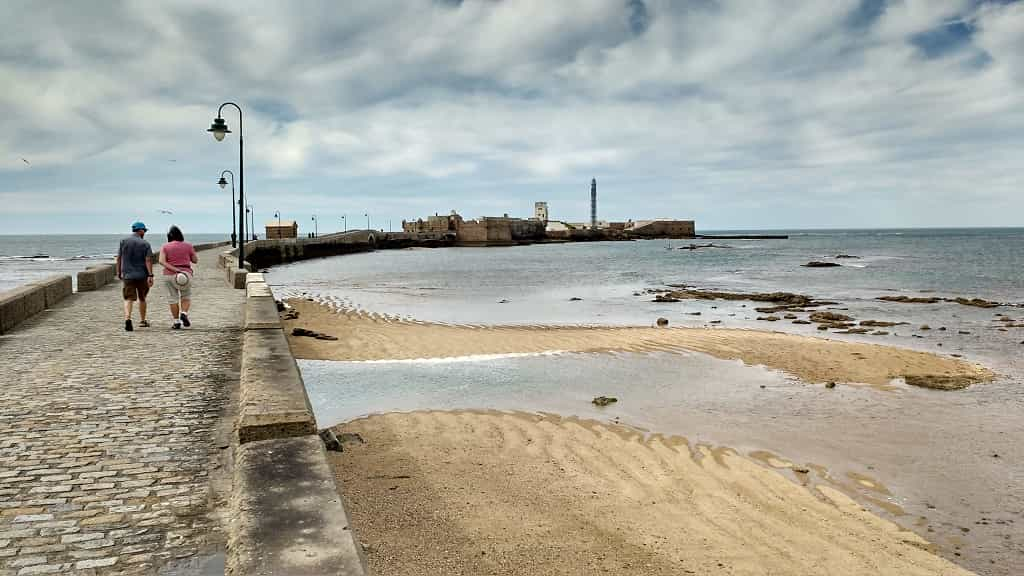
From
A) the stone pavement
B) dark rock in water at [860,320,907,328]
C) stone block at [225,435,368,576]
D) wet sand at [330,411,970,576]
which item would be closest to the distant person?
the stone pavement

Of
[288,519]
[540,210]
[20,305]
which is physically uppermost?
[540,210]

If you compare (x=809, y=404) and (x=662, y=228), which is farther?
(x=662, y=228)

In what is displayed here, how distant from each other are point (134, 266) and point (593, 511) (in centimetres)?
828

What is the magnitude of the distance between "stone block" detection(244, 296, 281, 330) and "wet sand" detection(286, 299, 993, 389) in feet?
5.78

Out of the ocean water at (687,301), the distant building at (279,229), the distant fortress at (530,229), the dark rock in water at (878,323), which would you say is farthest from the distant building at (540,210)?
the dark rock in water at (878,323)

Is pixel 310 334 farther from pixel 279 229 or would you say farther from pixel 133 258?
pixel 279 229

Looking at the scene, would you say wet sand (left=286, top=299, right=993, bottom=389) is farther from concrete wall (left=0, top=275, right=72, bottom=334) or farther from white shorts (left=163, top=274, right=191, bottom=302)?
concrete wall (left=0, top=275, right=72, bottom=334)

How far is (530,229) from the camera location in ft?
386

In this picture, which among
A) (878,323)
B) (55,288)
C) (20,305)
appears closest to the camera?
(20,305)

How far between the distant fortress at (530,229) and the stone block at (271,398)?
90744 millimetres

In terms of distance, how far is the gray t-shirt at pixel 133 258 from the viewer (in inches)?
392

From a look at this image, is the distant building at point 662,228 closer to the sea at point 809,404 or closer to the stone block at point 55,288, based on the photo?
the sea at point 809,404

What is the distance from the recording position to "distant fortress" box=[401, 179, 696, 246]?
103 m

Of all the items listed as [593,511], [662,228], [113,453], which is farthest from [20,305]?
[662,228]
